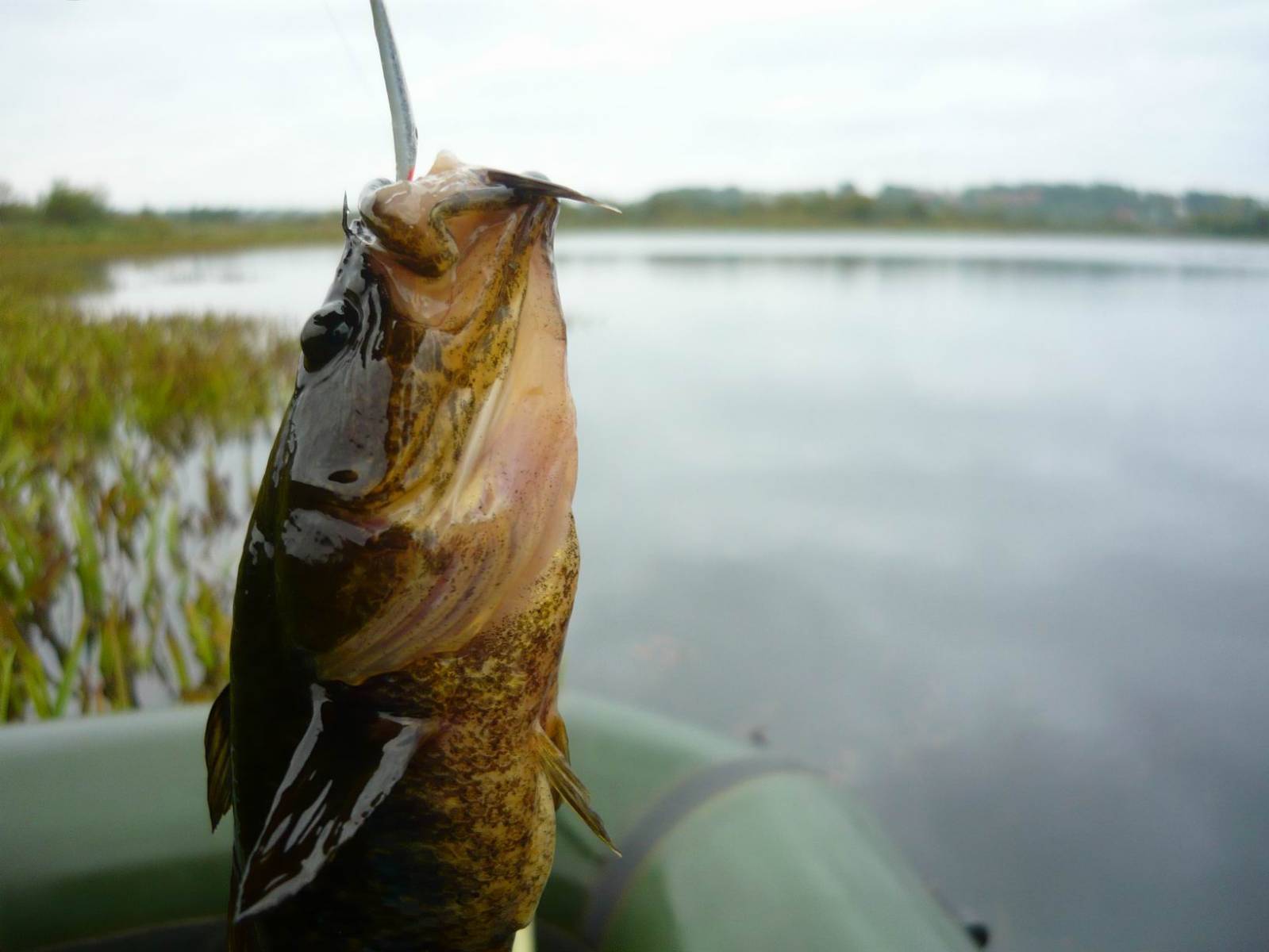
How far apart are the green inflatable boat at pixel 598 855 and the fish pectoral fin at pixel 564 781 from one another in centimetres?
93

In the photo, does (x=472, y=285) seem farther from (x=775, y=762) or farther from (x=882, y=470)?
(x=882, y=470)

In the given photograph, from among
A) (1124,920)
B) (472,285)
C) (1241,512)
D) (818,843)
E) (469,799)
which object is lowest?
(1124,920)

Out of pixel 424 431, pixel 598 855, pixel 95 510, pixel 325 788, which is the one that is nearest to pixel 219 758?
pixel 325 788

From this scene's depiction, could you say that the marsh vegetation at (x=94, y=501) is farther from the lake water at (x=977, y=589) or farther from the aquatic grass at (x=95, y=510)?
the lake water at (x=977, y=589)

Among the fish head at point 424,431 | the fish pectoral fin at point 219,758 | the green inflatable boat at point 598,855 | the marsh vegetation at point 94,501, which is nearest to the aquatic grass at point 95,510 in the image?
the marsh vegetation at point 94,501

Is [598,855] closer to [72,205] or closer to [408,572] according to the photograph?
[408,572]

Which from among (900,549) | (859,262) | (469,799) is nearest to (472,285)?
(469,799)

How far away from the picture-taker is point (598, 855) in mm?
2326

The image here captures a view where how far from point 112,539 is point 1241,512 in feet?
32.8

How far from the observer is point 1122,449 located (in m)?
11.5

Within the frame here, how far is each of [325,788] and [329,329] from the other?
1.83ft

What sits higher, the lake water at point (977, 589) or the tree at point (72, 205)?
the tree at point (72, 205)


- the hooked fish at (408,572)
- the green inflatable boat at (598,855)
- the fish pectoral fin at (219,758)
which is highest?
the hooked fish at (408,572)

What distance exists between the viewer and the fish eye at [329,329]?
1064 mm
